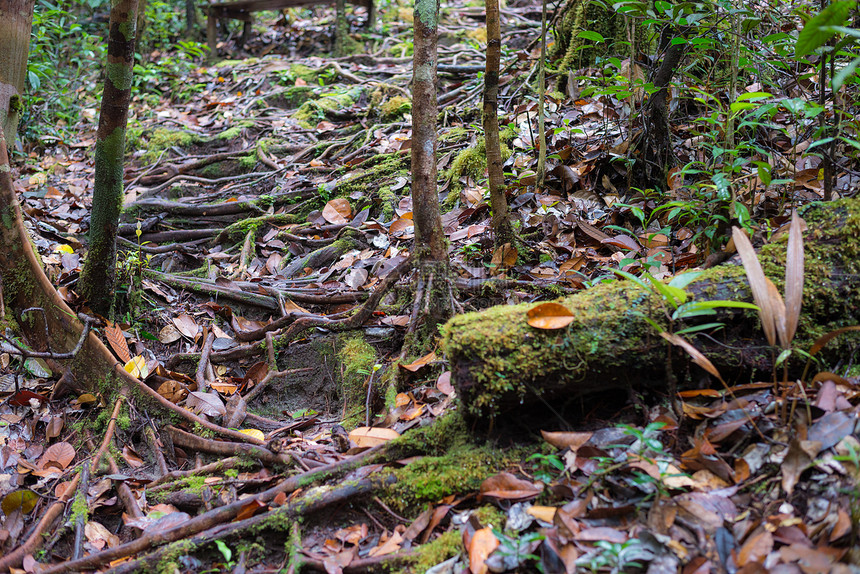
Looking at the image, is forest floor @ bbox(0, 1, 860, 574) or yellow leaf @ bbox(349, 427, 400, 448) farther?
yellow leaf @ bbox(349, 427, 400, 448)

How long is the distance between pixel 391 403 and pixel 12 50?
10.9ft

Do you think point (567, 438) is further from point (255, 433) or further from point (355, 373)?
point (255, 433)

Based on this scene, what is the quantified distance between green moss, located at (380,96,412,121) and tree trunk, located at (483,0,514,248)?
10.6 ft

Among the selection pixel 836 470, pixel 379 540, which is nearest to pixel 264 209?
pixel 379 540

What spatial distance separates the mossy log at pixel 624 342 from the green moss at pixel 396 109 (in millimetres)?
4496

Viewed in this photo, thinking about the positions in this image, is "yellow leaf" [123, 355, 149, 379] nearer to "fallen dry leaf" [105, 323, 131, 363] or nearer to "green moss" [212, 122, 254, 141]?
"fallen dry leaf" [105, 323, 131, 363]

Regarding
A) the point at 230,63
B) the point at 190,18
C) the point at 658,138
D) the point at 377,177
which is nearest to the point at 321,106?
the point at 377,177

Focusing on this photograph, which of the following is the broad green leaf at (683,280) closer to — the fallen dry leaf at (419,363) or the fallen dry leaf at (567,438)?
the fallen dry leaf at (567,438)

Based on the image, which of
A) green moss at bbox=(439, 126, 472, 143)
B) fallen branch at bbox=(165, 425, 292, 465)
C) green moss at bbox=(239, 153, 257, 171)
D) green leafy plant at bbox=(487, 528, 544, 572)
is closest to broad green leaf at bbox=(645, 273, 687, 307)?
green leafy plant at bbox=(487, 528, 544, 572)

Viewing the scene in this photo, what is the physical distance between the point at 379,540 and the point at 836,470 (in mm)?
1443

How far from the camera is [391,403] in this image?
2.71m

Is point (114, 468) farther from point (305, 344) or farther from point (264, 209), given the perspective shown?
point (264, 209)

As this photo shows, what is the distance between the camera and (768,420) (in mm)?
1948

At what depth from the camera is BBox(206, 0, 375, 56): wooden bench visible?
980 cm
